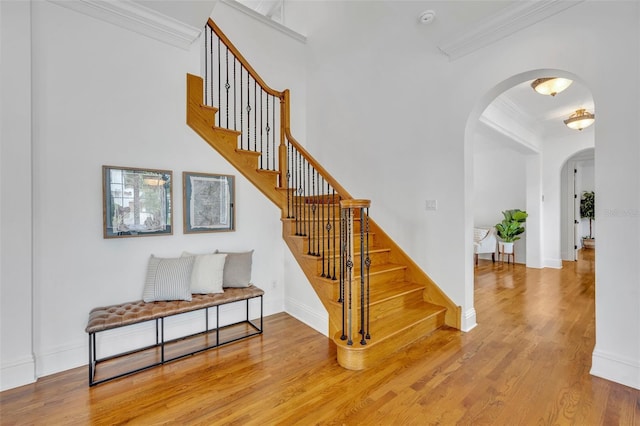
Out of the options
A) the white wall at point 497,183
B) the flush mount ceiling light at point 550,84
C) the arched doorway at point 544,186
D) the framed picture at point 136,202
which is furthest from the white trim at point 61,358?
the white wall at point 497,183

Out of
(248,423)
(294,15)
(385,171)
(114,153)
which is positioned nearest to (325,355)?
(248,423)

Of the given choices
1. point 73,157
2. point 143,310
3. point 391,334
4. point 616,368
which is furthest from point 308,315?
point 73,157

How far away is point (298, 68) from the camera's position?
493 cm

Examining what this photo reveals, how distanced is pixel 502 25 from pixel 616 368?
3013 mm

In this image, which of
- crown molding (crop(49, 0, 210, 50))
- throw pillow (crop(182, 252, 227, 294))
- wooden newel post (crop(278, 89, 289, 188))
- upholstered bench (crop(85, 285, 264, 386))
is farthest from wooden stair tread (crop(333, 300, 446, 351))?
crown molding (crop(49, 0, 210, 50))

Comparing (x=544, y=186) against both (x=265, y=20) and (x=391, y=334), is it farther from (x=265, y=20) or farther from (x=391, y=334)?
(x=265, y=20)

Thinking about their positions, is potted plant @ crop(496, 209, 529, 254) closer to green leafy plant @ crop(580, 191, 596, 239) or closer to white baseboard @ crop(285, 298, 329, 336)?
green leafy plant @ crop(580, 191, 596, 239)

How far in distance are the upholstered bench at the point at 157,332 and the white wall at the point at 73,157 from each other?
27 cm

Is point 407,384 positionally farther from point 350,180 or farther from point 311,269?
point 350,180

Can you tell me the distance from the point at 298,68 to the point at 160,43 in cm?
247

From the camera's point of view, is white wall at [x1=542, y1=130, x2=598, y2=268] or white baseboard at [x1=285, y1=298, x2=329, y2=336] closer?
white baseboard at [x1=285, y1=298, x2=329, y2=336]

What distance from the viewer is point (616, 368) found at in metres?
2.12

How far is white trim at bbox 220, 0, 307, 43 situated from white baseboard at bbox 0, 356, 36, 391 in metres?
4.61

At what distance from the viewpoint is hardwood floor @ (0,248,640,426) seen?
1.81 m
